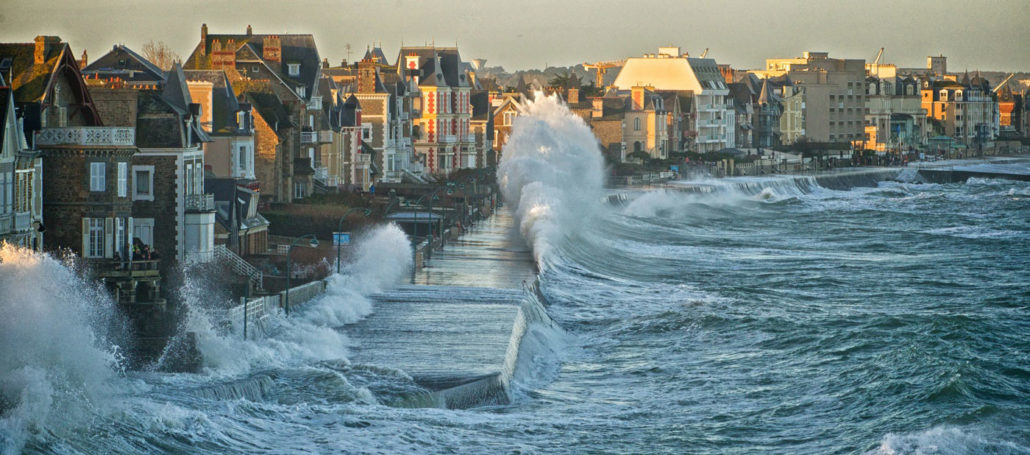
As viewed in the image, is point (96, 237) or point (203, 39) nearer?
point (96, 237)

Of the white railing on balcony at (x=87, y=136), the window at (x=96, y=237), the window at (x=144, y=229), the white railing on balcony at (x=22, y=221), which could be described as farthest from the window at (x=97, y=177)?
the white railing on balcony at (x=22, y=221)

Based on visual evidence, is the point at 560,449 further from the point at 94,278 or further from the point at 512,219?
the point at 512,219

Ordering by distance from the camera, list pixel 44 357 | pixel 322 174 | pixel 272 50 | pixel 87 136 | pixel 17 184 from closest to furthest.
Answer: pixel 44 357 < pixel 17 184 < pixel 87 136 < pixel 272 50 < pixel 322 174

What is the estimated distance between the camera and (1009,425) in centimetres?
3112

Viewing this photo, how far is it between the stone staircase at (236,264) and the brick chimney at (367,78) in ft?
139

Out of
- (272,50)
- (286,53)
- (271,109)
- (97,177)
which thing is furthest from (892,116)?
(97,177)

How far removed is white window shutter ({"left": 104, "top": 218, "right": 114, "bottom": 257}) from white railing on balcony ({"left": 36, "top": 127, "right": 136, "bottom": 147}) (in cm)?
201

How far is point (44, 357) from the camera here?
2744 cm

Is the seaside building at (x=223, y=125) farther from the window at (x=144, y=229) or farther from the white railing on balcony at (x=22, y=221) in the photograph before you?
the white railing on balcony at (x=22, y=221)

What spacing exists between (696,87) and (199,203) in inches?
3829

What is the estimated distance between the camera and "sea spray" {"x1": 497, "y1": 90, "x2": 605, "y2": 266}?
82.8 metres

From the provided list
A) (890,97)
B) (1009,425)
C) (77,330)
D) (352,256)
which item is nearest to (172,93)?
(352,256)

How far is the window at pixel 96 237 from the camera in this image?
39406 millimetres

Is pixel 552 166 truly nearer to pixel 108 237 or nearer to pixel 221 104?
pixel 221 104
